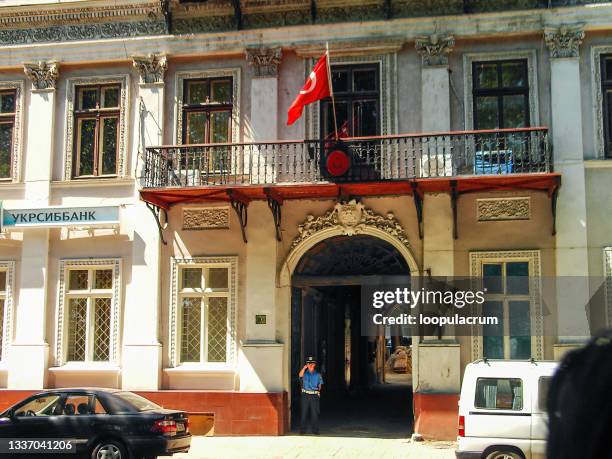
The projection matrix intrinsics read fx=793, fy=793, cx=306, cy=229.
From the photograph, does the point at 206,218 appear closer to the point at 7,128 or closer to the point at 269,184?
the point at 269,184

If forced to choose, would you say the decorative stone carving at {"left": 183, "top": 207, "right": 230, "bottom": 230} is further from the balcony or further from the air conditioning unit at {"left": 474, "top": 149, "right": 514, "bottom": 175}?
the air conditioning unit at {"left": 474, "top": 149, "right": 514, "bottom": 175}

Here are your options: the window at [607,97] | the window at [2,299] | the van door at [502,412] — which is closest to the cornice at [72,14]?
the window at [2,299]

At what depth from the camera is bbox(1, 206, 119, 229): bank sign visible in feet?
60.9

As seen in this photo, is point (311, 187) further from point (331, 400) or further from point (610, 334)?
point (610, 334)

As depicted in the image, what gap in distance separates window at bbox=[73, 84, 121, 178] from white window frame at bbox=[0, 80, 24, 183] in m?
1.35

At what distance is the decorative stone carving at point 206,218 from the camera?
18.2m

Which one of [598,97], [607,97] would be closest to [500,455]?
[598,97]

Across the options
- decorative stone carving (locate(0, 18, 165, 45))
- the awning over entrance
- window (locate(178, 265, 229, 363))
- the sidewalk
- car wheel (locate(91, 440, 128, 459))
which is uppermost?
decorative stone carving (locate(0, 18, 165, 45))

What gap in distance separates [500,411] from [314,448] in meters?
4.84

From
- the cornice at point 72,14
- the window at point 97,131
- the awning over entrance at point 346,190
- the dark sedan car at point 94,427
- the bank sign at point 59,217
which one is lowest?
the dark sedan car at point 94,427

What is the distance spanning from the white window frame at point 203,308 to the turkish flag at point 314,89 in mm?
3830

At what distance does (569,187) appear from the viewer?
54.8ft

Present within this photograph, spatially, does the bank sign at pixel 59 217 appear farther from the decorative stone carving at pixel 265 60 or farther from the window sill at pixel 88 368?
the decorative stone carving at pixel 265 60

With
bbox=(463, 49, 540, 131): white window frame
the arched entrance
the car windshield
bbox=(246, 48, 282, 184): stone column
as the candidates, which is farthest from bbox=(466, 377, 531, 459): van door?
bbox=(246, 48, 282, 184): stone column
